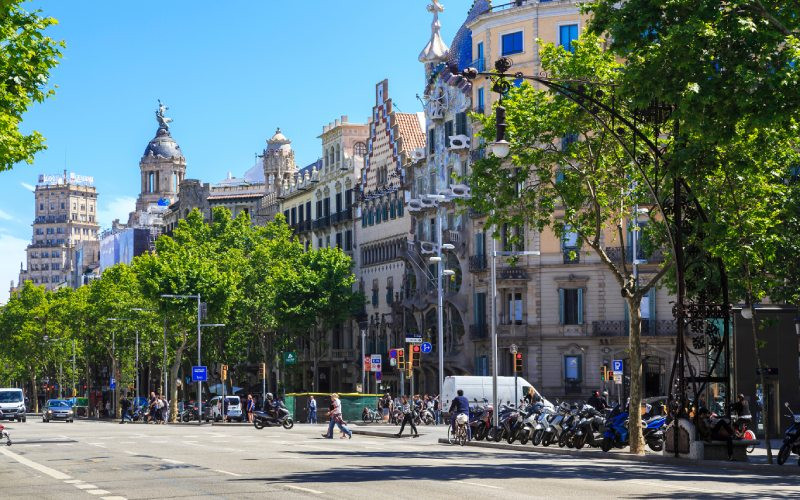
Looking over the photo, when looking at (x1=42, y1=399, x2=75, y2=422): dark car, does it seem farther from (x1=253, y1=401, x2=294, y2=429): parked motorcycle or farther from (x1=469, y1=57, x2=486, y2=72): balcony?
(x1=469, y1=57, x2=486, y2=72): balcony

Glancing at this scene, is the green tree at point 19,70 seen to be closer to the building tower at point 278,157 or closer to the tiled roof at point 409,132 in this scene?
the tiled roof at point 409,132

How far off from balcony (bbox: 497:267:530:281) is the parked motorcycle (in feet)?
50.5

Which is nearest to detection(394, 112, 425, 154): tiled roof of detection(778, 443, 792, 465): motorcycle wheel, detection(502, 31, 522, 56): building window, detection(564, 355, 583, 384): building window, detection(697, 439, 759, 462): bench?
detection(502, 31, 522, 56): building window

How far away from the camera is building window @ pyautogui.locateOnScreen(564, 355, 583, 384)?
69938 millimetres

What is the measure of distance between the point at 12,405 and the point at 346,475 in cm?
6066

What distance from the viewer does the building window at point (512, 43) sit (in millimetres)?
70750

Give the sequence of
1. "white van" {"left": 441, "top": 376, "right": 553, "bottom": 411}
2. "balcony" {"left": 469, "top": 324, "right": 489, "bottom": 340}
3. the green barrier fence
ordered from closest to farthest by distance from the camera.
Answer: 1. "white van" {"left": 441, "top": 376, "right": 553, "bottom": 411}
2. the green barrier fence
3. "balcony" {"left": 469, "top": 324, "right": 489, "bottom": 340}

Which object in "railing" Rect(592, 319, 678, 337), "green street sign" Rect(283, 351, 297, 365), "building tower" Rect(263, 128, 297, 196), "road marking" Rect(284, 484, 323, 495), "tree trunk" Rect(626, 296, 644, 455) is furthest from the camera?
"building tower" Rect(263, 128, 297, 196)

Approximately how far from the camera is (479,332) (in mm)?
73125

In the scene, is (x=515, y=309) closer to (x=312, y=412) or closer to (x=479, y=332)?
(x=479, y=332)

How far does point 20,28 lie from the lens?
26938 mm

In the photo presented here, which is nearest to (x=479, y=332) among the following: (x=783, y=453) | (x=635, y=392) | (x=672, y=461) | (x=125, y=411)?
(x=125, y=411)

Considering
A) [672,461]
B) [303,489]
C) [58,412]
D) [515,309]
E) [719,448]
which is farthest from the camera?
[58,412]

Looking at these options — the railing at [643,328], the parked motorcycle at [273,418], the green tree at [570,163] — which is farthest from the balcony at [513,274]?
the green tree at [570,163]
